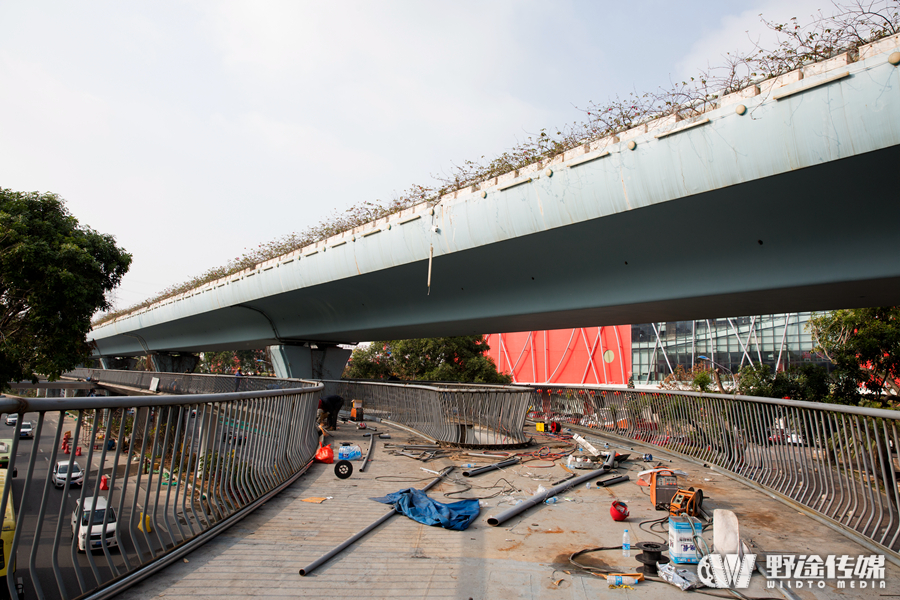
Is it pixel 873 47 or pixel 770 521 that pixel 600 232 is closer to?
pixel 873 47

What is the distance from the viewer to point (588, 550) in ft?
16.3

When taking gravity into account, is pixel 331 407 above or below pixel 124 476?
below

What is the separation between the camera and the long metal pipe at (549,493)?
228 inches

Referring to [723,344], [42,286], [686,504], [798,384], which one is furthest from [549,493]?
[723,344]

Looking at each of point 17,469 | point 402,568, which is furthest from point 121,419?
point 402,568

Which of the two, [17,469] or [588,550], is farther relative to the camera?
[588,550]

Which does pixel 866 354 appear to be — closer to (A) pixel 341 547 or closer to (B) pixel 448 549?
(B) pixel 448 549

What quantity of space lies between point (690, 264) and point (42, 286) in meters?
20.2

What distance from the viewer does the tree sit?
17125mm

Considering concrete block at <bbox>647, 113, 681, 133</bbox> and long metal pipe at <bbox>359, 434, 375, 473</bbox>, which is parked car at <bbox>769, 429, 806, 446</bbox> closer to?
concrete block at <bbox>647, 113, 681, 133</bbox>

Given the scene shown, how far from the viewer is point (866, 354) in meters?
12.4

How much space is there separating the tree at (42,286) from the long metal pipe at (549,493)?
1823 cm

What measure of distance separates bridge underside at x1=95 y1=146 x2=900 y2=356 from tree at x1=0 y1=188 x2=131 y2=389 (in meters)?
9.23

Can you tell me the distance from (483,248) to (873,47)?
302 inches
